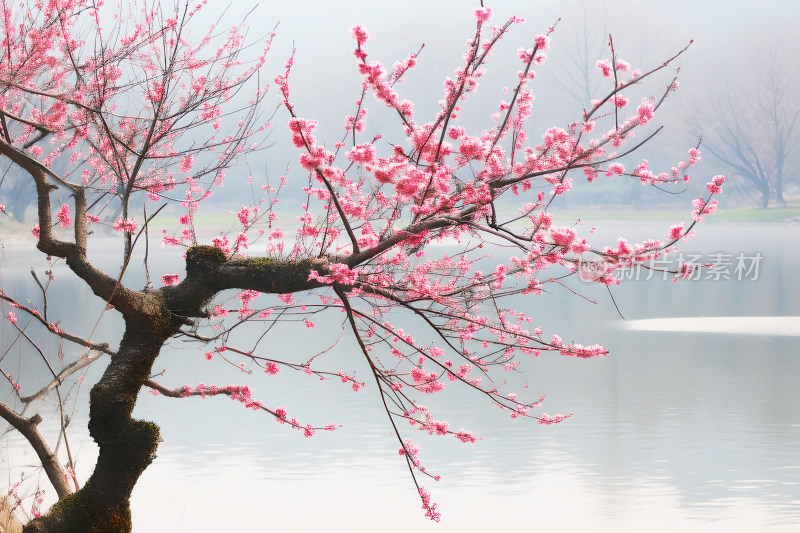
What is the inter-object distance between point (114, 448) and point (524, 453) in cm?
454

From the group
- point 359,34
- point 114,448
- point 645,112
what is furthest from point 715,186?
point 114,448

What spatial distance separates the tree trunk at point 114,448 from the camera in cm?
369

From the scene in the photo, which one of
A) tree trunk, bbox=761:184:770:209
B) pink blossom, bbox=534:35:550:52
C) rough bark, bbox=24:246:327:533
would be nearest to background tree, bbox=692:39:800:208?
tree trunk, bbox=761:184:770:209

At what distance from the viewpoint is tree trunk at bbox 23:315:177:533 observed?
3693 millimetres

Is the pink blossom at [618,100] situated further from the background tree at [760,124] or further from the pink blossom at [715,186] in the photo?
the background tree at [760,124]

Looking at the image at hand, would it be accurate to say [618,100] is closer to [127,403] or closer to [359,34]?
[359,34]

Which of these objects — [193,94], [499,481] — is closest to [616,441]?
[499,481]

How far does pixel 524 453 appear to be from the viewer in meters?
7.55

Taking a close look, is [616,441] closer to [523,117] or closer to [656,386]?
[656,386]

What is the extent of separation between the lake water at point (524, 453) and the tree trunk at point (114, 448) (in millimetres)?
1193

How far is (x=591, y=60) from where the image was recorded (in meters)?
46.2

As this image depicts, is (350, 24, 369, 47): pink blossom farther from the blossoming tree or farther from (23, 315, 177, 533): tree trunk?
(23, 315, 177, 533): tree trunk

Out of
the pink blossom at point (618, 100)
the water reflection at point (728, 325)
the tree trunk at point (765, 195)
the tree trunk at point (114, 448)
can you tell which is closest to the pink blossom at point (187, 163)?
the tree trunk at point (114, 448)

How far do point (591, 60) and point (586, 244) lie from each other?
45206 mm
